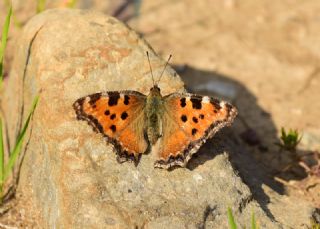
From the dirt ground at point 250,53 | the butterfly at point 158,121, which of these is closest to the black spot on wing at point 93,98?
the butterfly at point 158,121

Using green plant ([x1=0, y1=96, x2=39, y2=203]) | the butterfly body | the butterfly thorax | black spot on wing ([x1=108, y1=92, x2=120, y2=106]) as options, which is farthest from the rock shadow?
green plant ([x1=0, y1=96, x2=39, y2=203])

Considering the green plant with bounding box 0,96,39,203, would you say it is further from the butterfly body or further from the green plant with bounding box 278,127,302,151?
the green plant with bounding box 278,127,302,151

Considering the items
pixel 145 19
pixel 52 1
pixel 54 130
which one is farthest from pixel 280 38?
pixel 54 130

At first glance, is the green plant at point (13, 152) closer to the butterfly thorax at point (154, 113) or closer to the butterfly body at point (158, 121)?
the butterfly body at point (158, 121)

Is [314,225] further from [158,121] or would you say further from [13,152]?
[13,152]

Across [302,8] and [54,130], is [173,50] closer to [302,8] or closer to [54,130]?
[302,8]

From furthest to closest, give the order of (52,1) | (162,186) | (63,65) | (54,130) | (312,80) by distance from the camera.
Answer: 1. (52,1)
2. (312,80)
3. (63,65)
4. (54,130)
5. (162,186)
